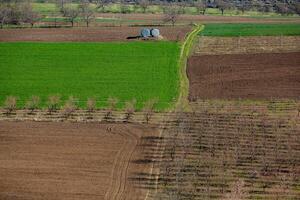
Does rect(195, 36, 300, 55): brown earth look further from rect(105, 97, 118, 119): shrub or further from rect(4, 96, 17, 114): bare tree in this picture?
rect(4, 96, 17, 114): bare tree

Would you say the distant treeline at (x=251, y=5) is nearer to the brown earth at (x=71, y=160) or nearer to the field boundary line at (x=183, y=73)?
the field boundary line at (x=183, y=73)

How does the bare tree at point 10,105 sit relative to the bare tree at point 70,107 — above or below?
below

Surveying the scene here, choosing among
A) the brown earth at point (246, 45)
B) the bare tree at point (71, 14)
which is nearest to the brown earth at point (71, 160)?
the brown earth at point (246, 45)

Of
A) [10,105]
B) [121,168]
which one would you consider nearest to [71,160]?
[121,168]

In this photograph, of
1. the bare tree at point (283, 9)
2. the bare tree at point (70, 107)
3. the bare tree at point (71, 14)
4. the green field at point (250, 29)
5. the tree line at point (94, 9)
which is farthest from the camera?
the bare tree at point (283, 9)

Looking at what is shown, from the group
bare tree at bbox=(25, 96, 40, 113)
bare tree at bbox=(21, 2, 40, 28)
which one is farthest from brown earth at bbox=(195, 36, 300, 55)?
bare tree at bbox=(21, 2, 40, 28)

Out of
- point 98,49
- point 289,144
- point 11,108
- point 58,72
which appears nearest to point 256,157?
point 289,144

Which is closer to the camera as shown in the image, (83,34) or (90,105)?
(90,105)

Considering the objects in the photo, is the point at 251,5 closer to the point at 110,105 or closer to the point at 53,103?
the point at 110,105
